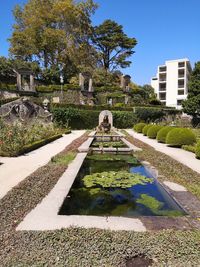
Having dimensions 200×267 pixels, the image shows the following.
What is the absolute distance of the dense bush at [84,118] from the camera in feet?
85.0

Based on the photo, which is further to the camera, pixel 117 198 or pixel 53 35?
pixel 53 35

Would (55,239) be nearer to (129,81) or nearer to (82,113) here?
(82,113)

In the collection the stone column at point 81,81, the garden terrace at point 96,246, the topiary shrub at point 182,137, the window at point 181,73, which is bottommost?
the garden terrace at point 96,246

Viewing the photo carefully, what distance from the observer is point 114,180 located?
6168 millimetres

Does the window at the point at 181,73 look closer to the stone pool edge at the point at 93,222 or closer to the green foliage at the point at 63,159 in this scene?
the green foliage at the point at 63,159

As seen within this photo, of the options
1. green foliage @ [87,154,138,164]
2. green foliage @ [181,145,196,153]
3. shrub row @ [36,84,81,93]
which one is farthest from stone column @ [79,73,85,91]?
green foliage @ [87,154,138,164]

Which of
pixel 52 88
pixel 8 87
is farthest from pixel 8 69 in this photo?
pixel 52 88

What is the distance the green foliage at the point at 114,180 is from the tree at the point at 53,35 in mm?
35194

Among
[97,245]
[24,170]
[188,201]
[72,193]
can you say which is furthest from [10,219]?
[24,170]

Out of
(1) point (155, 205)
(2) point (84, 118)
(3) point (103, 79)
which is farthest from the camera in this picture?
(3) point (103, 79)

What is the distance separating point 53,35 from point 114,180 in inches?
1454

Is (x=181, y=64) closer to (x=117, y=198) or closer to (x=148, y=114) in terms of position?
(x=148, y=114)


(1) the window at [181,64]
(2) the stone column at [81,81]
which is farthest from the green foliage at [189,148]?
(1) the window at [181,64]

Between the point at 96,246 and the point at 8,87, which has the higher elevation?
the point at 8,87
